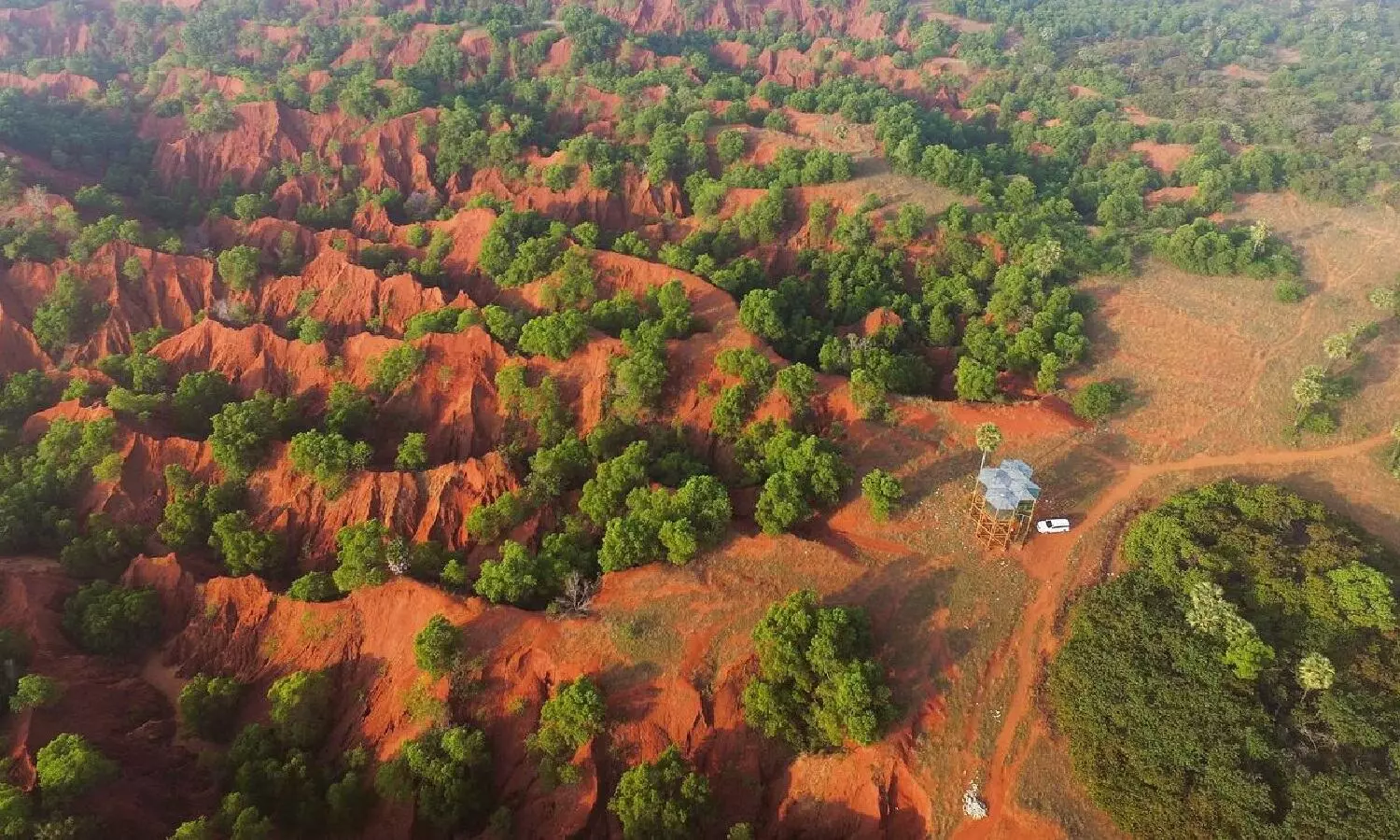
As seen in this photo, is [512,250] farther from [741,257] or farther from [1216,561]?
[1216,561]

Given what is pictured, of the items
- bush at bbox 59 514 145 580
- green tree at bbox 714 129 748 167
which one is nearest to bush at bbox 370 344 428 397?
bush at bbox 59 514 145 580

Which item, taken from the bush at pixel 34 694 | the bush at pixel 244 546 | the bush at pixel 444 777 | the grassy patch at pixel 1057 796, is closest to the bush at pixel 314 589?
the bush at pixel 244 546

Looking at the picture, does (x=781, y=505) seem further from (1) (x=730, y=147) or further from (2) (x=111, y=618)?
(1) (x=730, y=147)

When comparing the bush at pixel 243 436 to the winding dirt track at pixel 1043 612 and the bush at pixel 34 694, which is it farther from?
the winding dirt track at pixel 1043 612

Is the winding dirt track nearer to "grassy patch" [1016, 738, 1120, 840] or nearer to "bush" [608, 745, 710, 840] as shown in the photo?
"grassy patch" [1016, 738, 1120, 840]

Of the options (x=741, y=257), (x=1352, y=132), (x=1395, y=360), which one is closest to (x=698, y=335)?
(x=741, y=257)

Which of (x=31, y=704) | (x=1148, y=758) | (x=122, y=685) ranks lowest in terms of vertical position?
(x=122, y=685)
